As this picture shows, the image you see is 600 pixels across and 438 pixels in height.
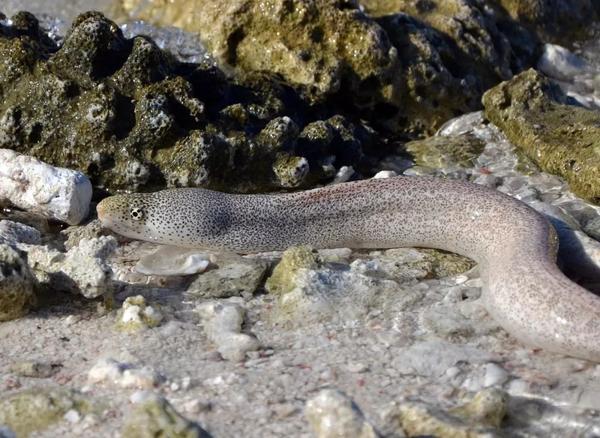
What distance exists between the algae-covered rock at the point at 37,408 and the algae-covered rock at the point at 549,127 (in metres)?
4.11

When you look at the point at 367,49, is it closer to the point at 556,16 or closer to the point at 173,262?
the point at 173,262

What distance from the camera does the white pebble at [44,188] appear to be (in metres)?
5.61

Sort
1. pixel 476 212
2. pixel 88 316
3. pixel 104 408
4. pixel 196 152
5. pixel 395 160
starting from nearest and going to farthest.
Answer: pixel 104 408, pixel 88 316, pixel 476 212, pixel 196 152, pixel 395 160

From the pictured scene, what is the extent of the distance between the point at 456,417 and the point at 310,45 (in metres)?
4.27

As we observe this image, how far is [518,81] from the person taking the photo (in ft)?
23.3

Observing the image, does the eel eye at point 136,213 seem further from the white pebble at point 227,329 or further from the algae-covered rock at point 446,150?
the algae-covered rock at point 446,150

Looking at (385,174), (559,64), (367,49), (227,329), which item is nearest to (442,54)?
(367,49)

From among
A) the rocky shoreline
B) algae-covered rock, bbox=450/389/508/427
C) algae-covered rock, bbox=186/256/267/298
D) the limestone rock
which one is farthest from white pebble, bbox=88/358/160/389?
algae-covered rock, bbox=450/389/508/427

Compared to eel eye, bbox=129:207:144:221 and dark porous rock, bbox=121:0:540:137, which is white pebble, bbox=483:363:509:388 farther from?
dark porous rock, bbox=121:0:540:137

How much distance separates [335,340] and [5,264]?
186 centimetres

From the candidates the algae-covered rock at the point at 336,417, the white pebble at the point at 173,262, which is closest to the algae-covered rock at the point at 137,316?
the white pebble at the point at 173,262

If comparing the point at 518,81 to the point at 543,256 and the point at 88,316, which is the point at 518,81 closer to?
the point at 543,256

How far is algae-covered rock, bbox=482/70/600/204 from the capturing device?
6.14 meters

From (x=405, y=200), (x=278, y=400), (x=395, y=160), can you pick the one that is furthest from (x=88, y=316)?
(x=395, y=160)
